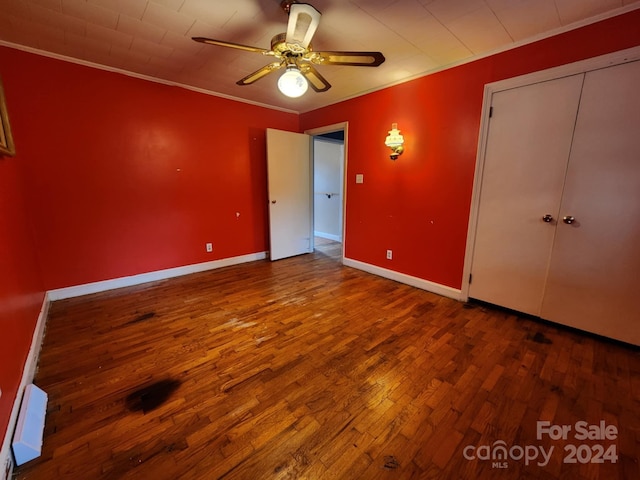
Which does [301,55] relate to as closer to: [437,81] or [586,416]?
[437,81]

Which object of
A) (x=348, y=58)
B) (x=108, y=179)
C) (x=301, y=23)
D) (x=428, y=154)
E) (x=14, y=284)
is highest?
(x=301, y=23)

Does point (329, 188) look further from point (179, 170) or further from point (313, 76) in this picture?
point (313, 76)

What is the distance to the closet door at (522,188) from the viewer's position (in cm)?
216

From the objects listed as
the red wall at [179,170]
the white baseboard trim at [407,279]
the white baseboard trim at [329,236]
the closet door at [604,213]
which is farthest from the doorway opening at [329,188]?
the closet door at [604,213]

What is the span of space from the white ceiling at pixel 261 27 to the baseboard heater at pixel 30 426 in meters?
2.46

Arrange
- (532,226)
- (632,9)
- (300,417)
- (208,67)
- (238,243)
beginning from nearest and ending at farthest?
(300,417), (632,9), (532,226), (208,67), (238,243)

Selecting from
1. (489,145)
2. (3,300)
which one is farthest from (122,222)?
(489,145)

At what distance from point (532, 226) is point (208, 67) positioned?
138 inches

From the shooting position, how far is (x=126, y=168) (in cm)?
304

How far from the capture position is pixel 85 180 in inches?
111

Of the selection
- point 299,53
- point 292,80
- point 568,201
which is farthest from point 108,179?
point 568,201

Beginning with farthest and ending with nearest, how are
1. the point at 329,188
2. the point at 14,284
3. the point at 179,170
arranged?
the point at 329,188 < the point at 179,170 < the point at 14,284

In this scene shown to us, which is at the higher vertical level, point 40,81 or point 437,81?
point 437,81

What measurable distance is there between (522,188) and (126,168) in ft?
13.5
